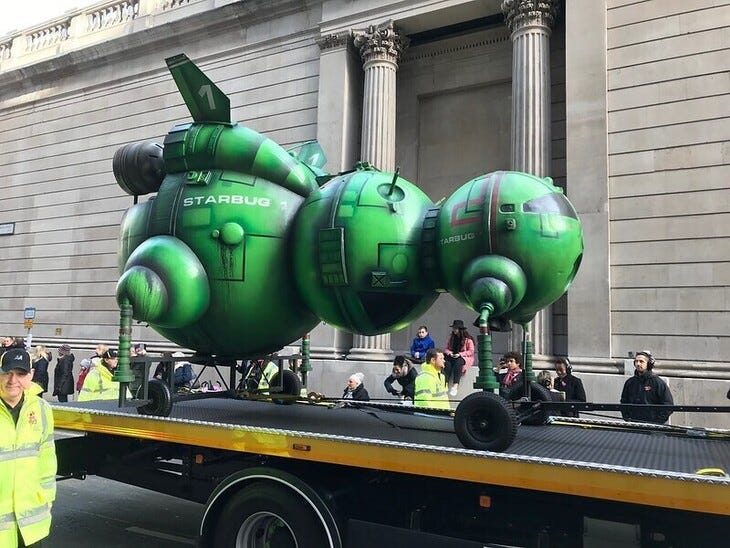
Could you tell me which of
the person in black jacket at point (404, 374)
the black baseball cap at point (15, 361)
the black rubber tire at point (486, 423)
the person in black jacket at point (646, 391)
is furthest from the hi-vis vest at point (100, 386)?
the person in black jacket at point (646, 391)

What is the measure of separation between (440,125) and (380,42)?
10.0ft

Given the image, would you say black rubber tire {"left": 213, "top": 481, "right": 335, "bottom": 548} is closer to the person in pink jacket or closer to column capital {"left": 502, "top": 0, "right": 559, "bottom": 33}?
the person in pink jacket

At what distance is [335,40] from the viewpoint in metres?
16.9

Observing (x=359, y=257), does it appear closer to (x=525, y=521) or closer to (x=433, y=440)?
(x=433, y=440)

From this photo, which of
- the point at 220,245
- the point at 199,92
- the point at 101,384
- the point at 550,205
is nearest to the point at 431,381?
the point at 220,245

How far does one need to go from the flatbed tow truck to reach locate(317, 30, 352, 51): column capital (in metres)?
13.5

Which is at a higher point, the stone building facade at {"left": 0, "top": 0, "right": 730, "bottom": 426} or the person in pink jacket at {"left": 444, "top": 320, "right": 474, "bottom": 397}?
the stone building facade at {"left": 0, "top": 0, "right": 730, "bottom": 426}

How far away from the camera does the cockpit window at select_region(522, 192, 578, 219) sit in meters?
4.74

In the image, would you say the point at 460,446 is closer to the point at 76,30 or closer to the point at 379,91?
the point at 379,91

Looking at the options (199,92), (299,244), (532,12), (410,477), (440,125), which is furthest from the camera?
(440,125)

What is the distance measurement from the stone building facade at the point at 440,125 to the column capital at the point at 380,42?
0.05 metres

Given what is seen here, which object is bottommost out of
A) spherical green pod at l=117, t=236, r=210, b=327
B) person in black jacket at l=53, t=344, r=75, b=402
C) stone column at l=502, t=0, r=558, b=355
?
person in black jacket at l=53, t=344, r=75, b=402

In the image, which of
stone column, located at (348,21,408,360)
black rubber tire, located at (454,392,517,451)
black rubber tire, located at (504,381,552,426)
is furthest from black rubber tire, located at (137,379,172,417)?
stone column, located at (348,21,408,360)

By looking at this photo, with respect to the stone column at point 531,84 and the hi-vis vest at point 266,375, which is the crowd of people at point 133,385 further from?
the stone column at point 531,84
